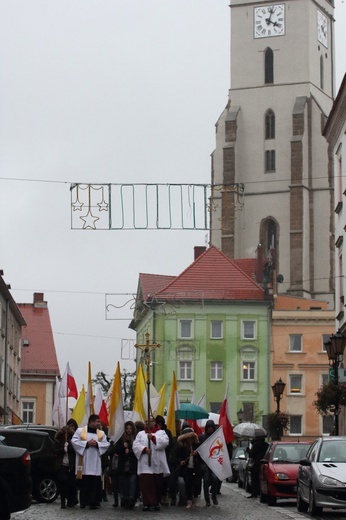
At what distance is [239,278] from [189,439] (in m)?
59.0

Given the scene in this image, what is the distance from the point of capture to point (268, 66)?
313 feet

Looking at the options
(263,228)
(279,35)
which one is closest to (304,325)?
(263,228)

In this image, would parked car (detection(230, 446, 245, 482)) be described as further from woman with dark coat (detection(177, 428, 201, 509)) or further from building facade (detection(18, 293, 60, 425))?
building facade (detection(18, 293, 60, 425))

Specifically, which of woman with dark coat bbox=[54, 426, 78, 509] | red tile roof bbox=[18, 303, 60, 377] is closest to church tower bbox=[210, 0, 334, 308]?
red tile roof bbox=[18, 303, 60, 377]

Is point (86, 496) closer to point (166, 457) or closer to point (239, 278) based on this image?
point (166, 457)

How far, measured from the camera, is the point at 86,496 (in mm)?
23531

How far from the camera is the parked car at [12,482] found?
16.8 metres

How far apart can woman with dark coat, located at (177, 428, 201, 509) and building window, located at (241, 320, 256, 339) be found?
55.5 metres

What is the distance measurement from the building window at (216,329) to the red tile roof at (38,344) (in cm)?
947

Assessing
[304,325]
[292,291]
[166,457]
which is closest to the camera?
[166,457]

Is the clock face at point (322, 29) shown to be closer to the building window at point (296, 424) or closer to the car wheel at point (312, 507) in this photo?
the building window at point (296, 424)

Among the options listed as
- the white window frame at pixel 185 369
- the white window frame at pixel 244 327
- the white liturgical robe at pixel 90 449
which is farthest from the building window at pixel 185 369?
the white liturgical robe at pixel 90 449

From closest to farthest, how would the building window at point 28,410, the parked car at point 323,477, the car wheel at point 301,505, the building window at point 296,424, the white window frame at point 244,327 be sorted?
the parked car at point 323,477 < the car wheel at point 301,505 < the building window at point 296,424 < the white window frame at point 244,327 < the building window at point 28,410

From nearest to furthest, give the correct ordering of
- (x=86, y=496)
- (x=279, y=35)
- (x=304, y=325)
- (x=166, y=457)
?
(x=86, y=496) < (x=166, y=457) < (x=304, y=325) < (x=279, y=35)
